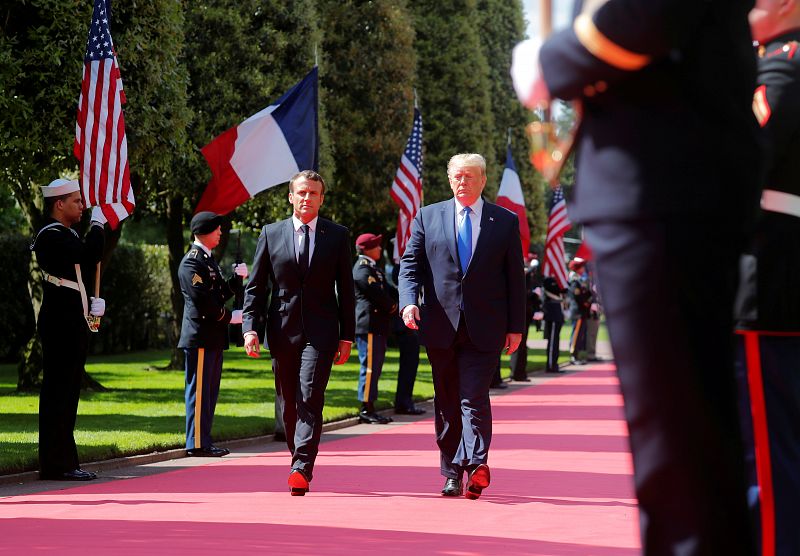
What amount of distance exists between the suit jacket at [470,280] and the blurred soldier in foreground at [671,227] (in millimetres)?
5845

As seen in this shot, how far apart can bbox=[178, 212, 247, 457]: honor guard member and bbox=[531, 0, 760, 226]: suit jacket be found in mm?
9269

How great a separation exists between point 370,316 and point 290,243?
6.67 metres

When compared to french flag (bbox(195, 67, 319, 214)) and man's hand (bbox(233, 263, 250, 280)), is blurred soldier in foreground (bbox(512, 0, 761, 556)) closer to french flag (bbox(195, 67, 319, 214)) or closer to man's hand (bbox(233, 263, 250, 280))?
man's hand (bbox(233, 263, 250, 280))

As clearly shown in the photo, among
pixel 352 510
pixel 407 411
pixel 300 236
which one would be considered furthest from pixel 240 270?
pixel 407 411

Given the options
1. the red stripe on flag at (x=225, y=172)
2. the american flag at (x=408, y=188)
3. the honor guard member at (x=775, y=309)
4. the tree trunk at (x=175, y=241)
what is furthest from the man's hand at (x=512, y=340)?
the tree trunk at (x=175, y=241)

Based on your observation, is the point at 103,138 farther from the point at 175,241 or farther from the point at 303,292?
the point at 175,241

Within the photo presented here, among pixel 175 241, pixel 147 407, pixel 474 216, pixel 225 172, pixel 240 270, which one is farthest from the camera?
pixel 175 241

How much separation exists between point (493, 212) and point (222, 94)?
46.6ft

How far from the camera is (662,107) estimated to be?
9.52ft

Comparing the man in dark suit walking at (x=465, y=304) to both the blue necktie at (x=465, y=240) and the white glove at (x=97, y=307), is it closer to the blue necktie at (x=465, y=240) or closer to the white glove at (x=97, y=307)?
the blue necktie at (x=465, y=240)

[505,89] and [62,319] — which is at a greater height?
[505,89]

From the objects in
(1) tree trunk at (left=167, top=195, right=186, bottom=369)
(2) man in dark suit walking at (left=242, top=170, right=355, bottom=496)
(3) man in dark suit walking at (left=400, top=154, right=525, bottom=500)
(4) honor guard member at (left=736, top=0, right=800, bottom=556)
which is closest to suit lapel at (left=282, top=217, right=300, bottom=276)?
(2) man in dark suit walking at (left=242, top=170, right=355, bottom=496)

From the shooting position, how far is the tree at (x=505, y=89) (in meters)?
45.8

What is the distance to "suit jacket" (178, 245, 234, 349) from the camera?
12.2 m
